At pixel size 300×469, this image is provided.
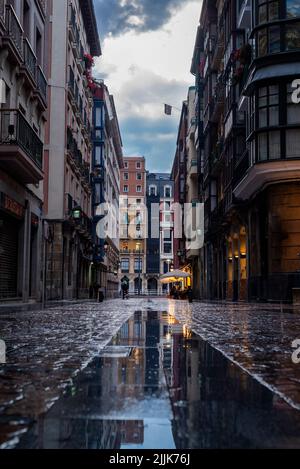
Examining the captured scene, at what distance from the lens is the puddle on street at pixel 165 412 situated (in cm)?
222

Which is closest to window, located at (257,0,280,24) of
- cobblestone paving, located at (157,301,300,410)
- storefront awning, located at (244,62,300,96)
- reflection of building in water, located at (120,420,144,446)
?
storefront awning, located at (244,62,300,96)

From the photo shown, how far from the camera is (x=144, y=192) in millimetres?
126062

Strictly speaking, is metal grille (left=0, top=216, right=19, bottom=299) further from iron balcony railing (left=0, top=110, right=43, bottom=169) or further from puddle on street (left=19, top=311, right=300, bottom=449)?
puddle on street (left=19, top=311, right=300, bottom=449)

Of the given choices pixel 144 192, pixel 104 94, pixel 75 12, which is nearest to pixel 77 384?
pixel 75 12

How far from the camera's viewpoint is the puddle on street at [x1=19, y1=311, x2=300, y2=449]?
2.22 meters

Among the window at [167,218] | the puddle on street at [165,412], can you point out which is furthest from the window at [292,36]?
the window at [167,218]

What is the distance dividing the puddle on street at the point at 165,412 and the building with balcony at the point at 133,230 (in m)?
115

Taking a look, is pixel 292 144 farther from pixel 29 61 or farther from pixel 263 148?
pixel 29 61

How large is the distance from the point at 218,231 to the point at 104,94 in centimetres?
3052

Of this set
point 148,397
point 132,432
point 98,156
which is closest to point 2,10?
point 148,397

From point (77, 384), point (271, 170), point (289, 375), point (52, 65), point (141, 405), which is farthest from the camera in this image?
point (52, 65)

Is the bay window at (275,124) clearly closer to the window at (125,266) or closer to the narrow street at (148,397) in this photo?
the narrow street at (148,397)
